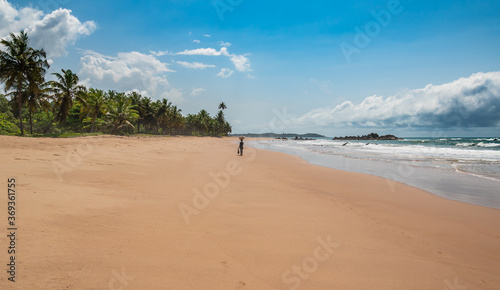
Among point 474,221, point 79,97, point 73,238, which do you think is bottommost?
point 474,221

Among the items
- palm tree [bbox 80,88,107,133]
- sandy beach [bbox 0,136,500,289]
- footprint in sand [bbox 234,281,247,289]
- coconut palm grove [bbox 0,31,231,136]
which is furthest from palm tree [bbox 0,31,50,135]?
footprint in sand [bbox 234,281,247,289]

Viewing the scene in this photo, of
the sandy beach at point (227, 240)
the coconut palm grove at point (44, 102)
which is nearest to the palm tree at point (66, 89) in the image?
the coconut palm grove at point (44, 102)

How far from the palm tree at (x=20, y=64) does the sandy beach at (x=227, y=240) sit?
32.8m

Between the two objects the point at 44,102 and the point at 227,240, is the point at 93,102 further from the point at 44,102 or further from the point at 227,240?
the point at 227,240

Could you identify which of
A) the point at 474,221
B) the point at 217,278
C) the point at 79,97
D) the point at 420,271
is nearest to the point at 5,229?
the point at 217,278

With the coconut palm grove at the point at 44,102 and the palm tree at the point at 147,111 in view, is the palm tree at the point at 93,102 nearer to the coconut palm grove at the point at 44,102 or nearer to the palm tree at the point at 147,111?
the coconut palm grove at the point at 44,102

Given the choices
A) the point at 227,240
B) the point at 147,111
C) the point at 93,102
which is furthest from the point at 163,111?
the point at 227,240

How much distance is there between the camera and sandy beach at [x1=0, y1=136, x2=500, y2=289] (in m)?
2.94

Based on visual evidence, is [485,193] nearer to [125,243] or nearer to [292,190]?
[292,190]

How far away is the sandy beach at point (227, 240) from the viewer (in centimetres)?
294

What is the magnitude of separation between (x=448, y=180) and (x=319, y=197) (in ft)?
30.0

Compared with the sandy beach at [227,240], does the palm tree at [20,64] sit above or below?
above

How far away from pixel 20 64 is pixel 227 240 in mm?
41045

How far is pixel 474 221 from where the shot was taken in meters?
6.21
